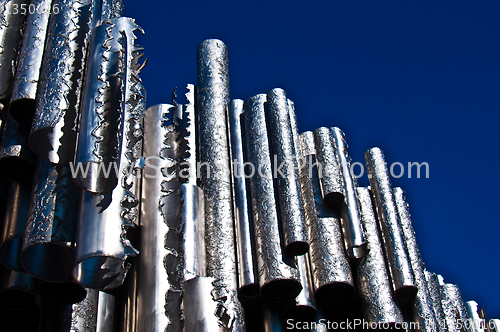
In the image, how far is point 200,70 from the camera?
5.57 meters

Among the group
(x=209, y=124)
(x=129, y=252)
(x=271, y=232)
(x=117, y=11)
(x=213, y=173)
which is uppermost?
(x=117, y=11)

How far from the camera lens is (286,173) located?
4652 millimetres

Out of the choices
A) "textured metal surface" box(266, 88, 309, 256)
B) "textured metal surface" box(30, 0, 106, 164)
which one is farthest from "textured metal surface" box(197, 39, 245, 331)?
"textured metal surface" box(30, 0, 106, 164)

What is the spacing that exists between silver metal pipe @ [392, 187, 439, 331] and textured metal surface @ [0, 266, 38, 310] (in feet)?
9.34

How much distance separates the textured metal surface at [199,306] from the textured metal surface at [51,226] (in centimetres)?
70

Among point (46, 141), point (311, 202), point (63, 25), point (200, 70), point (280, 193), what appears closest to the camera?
point (46, 141)

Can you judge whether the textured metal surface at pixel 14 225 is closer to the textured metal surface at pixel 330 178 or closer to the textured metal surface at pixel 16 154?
the textured metal surface at pixel 16 154

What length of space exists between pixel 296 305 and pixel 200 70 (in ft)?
7.93

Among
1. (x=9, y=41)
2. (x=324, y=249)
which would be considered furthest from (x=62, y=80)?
(x=324, y=249)

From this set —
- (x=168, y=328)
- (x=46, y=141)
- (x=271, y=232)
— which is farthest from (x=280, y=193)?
(x=46, y=141)

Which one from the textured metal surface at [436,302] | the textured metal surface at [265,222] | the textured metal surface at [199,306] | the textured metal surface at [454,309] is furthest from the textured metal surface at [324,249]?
the textured metal surface at [454,309]

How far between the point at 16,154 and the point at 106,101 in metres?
0.69

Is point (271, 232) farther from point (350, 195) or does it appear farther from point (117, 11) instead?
point (117, 11)

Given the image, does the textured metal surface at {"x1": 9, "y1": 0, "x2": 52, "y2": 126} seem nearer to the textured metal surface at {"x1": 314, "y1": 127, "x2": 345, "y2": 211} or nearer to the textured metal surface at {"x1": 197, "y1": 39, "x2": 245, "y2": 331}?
the textured metal surface at {"x1": 197, "y1": 39, "x2": 245, "y2": 331}
